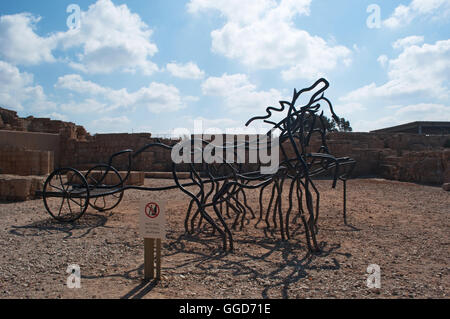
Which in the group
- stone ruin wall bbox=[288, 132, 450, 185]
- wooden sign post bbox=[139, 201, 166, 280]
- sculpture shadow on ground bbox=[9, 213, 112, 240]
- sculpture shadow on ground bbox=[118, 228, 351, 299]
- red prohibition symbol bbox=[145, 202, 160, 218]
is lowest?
sculpture shadow on ground bbox=[118, 228, 351, 299]

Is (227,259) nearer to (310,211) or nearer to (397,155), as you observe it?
(310,211)

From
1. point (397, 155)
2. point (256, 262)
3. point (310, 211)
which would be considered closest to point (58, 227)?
point (256, 262)

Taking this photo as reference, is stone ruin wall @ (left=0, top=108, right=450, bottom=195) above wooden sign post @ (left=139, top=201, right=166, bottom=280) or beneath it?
above

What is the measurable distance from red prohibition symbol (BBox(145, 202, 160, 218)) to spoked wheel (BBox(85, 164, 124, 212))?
2.06 metres

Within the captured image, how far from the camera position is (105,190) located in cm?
615

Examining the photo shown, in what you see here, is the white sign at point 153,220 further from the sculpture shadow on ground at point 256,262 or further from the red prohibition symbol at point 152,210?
the sculpture shadow on ground at point 256,262

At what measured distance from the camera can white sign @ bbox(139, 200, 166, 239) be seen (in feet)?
10.3

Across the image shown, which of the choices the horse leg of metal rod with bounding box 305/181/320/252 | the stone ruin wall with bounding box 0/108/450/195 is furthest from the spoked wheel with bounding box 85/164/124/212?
the stone ruin wall with bounding box 0/108/450/195

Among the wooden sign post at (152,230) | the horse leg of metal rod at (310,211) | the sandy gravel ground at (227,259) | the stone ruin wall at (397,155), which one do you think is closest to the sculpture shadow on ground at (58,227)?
the sandy gravel ground at (227,259)

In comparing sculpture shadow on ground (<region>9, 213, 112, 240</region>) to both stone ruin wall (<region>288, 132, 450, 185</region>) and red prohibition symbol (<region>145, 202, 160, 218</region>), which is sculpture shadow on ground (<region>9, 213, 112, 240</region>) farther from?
stone ruin wall (<region>288, 132, 450, 185</region>)

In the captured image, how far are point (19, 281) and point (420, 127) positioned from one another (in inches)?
1181
